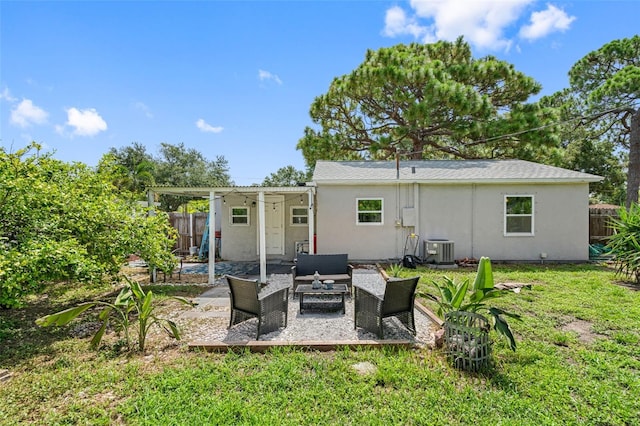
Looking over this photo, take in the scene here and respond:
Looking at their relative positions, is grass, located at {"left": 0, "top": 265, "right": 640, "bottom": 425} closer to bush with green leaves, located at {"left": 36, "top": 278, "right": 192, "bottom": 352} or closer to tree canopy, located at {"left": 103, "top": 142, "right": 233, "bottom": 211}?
bush with green leaves, located at {"left": 36, "top": 278, "right": 192, "bottom": 352}

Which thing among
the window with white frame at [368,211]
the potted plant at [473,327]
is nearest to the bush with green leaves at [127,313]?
the potted plant at [473,327]

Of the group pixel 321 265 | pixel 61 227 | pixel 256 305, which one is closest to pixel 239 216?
pixel 321 265

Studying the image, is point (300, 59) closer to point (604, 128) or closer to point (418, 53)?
point (418, 53)

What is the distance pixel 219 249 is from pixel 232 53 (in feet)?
24.3

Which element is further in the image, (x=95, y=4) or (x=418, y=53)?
(x=418, y=53)

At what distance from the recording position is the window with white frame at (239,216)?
11990mm

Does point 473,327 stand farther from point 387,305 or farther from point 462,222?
point 462,222

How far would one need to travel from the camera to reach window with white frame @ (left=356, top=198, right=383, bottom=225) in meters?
10.2

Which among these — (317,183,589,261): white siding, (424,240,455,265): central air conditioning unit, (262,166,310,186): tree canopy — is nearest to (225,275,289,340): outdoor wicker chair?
(317,183,589,261): white siding

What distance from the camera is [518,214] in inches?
400

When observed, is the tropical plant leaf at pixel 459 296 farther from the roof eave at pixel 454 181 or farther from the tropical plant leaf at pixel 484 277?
the roof eave at pixel 454 181

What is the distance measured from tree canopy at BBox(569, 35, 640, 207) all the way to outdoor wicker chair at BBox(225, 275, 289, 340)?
621 inches

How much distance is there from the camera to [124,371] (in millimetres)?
3283

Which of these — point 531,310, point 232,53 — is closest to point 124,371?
point 531,310
